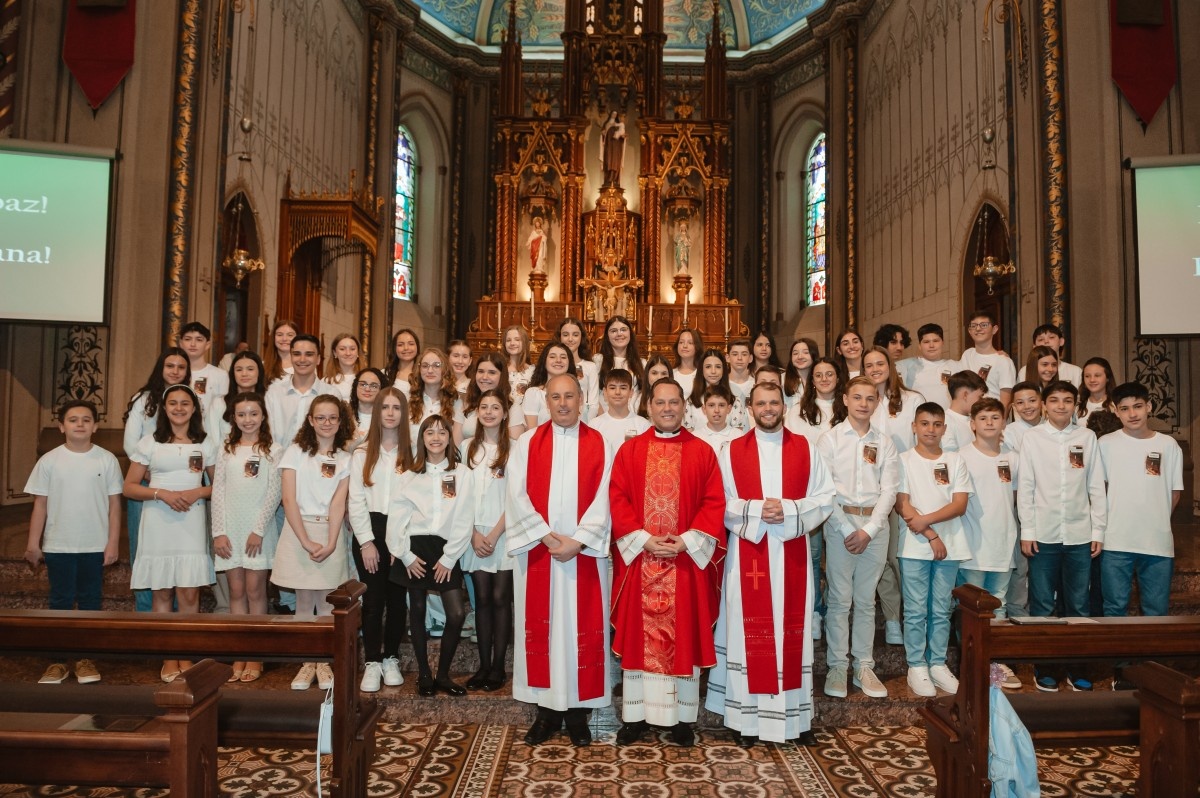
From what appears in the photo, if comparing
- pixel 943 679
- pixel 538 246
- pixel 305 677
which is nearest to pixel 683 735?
pixel 943 679

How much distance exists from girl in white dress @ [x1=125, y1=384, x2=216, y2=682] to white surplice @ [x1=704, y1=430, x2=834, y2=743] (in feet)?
8.79

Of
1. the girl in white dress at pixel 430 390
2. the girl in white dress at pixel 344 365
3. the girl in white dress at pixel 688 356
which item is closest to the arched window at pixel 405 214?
the girl in white dress at pixel 344 365

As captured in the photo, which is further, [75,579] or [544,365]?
[544,365]

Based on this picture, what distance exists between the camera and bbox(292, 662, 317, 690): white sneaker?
419 cm

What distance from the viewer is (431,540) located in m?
4.27

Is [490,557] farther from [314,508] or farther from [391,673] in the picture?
[314,508]

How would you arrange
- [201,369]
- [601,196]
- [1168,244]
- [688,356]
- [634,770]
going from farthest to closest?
[601,196] → [1168,244] → [688,356] → [201,369] → [634,770]

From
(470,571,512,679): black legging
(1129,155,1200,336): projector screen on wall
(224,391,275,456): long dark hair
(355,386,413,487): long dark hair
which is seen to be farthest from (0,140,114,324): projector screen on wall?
(1129,155,1200,336): projector screen on wall

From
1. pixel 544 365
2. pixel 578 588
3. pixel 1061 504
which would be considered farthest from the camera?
pixel 544 365

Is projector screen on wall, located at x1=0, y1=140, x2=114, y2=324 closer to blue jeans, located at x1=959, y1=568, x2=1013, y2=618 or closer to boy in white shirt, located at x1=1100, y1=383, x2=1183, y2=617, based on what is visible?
blue jeans, located at x1=959, y1=568, x2=1013, y2=618

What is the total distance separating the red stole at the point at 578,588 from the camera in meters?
3.93

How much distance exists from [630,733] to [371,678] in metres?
1.35

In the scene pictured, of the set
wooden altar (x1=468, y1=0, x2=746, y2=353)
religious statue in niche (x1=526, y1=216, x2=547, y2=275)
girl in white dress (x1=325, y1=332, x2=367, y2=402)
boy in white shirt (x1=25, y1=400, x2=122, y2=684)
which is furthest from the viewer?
religious statue in niche (x1=526, y1=216, x2=547, y2=275)

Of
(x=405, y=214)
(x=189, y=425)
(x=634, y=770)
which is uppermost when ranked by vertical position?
(x=405, y=214)
